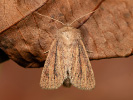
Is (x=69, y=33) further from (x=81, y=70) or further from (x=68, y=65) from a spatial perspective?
(x=81, y=70)

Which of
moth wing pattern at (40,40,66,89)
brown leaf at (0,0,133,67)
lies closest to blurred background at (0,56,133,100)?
moth wing pattern at (40,40,66,89)

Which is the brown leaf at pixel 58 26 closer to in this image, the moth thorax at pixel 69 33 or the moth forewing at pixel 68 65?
the moth thorax at pixel 69 33

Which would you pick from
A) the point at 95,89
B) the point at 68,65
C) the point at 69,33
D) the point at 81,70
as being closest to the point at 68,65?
the point at 68,65

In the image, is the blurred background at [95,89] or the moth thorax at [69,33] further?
the blurred background at [95,89]

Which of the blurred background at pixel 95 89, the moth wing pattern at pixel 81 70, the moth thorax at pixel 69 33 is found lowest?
the blurred background at pixel 95 89

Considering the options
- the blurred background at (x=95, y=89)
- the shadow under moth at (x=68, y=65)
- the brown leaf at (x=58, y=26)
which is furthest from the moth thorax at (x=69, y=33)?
the blurred background at (x=95, y=89)

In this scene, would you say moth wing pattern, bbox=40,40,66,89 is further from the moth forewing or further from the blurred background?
the blurred background

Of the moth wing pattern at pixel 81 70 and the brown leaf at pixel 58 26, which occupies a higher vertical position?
the brown leaf at pixel 58 26
